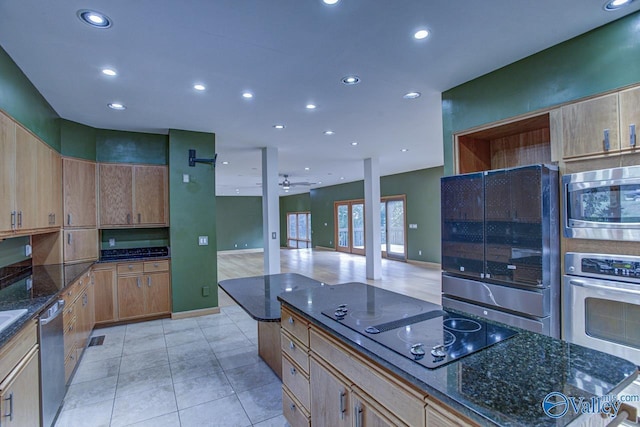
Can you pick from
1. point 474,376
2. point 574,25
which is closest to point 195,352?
point 474,376

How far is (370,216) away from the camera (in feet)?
23.0

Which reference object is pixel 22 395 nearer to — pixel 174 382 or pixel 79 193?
pixel 174 382

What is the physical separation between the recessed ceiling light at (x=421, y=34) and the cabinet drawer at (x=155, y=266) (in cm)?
416

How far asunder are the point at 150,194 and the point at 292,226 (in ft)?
37.8

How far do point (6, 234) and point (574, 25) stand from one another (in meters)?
4.25

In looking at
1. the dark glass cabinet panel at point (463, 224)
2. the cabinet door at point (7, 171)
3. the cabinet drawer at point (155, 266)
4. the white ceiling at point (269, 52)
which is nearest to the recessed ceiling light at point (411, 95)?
the white ceiling at point (269, 52)

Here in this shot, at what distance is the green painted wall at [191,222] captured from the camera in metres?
4.57

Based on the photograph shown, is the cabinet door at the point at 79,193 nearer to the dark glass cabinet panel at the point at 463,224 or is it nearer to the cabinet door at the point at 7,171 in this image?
the cabinet door at the point at 7,171

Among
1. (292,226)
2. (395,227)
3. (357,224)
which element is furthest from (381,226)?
(292,226)

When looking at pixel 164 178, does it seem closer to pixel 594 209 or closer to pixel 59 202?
pixel 59 202

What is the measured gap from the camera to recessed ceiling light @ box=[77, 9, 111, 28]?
6.31 ft

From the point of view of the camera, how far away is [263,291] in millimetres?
2867

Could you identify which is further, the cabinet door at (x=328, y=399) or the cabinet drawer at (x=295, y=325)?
the cabinet drawer at (x=295, y=325)

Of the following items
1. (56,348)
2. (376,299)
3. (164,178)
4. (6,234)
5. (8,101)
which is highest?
(8,101)
